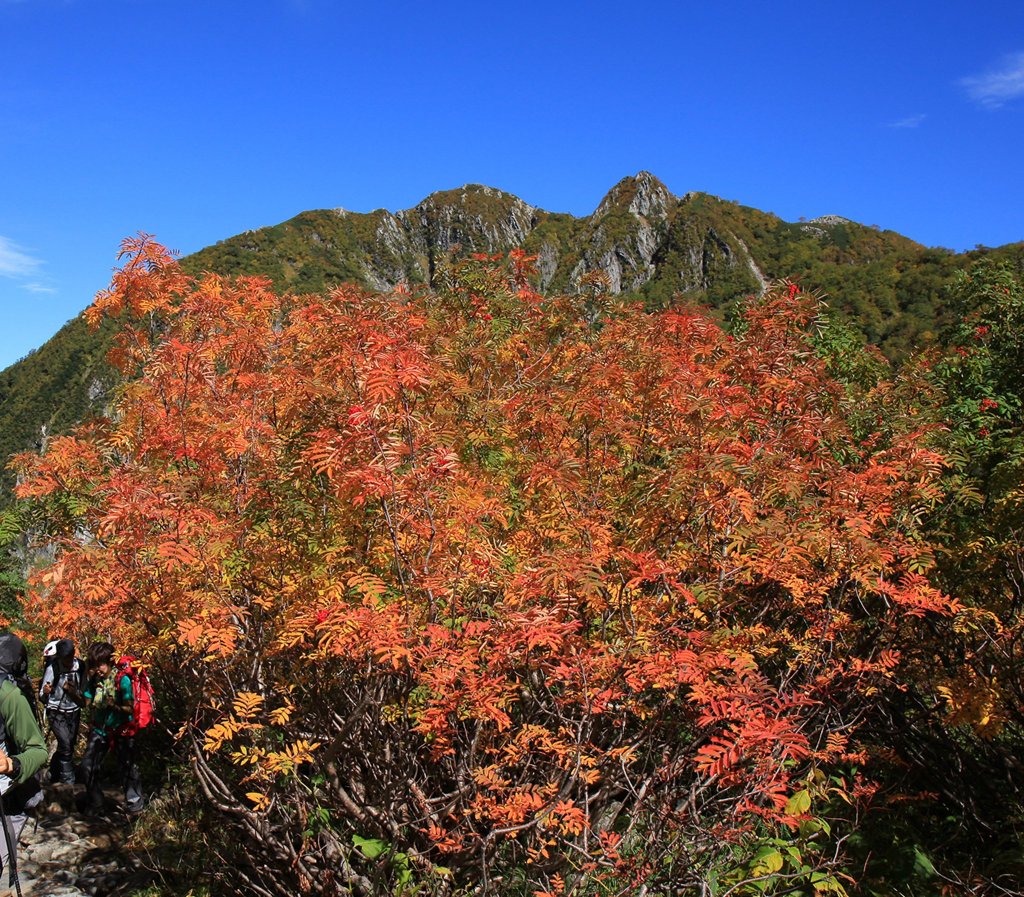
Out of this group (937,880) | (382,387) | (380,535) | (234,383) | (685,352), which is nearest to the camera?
(382,387)

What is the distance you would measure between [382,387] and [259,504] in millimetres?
1851

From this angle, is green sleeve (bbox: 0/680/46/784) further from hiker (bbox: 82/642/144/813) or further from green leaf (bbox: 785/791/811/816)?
green leaf (bbox: 785/791/811/816)

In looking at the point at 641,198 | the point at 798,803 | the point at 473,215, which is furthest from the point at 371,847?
the point at 473,215

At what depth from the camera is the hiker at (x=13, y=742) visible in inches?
150

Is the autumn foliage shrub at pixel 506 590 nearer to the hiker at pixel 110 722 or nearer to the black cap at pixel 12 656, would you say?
the black cap at pixel 12 656

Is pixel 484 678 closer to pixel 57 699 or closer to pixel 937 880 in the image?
pixel 937 880

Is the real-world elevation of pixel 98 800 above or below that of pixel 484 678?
below

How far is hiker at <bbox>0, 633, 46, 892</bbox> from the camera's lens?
3.80m

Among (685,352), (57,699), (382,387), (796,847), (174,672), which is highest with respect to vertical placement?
(685,352)

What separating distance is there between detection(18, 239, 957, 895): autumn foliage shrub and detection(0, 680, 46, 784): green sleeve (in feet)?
2.30

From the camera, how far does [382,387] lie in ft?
10.5

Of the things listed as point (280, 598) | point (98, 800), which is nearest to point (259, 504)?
point (280, 598)

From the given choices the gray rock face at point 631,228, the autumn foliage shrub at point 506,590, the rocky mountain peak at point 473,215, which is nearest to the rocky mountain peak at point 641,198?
the gray rock face at point 631,228

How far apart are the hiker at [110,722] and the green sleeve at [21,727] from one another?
2.86 meters
